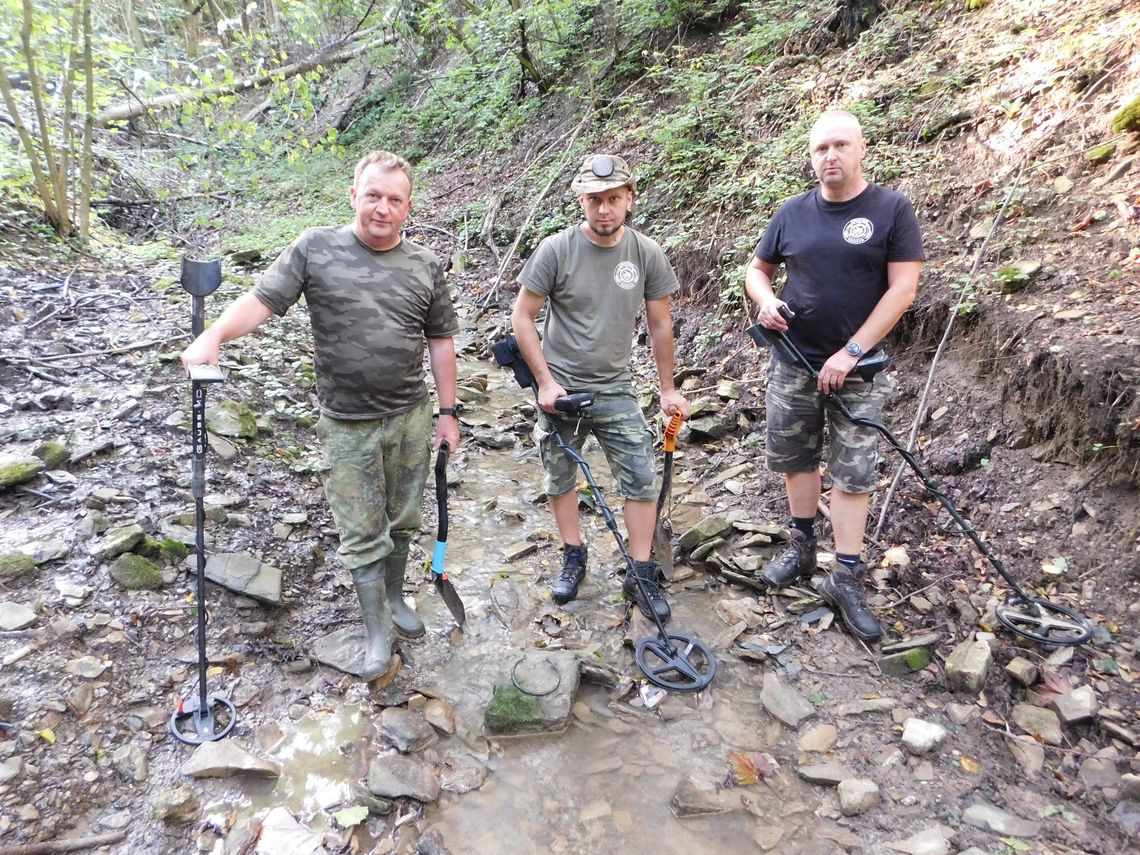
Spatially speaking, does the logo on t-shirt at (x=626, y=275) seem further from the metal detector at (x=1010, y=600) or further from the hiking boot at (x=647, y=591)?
the hiking boot at (x=647, y=591)

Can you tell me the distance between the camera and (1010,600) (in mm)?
3424

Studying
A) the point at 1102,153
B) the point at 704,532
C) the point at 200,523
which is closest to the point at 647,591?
the point at 704,532

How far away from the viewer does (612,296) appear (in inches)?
141

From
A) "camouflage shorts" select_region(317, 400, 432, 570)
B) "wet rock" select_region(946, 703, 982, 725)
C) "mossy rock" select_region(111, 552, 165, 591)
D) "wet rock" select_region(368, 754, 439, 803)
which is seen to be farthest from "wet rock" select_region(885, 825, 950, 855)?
"mossy rock" select_region(111, 552, 165, 591)

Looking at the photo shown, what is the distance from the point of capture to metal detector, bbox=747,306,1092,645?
123 inches

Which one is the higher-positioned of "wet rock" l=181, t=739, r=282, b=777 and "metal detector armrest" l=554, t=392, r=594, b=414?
"metal detector armrest" l=554, t=392, r=594, b=414

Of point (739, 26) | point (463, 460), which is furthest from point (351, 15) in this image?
point (463, 460)

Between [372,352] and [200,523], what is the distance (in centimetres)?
102

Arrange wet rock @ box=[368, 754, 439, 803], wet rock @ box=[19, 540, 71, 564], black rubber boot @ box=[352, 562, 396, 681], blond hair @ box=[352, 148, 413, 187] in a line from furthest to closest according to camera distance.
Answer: wet rock @ box=[19, 540, 71, 564], black rubber boot @ box=[352, 562, 396, 681], blond hair @ box=[352, 148, 413, 187], wet rock @ box=[368, 754, 439, 803]

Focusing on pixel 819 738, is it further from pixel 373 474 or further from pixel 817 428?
pixel 373 474

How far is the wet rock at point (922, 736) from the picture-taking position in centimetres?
286

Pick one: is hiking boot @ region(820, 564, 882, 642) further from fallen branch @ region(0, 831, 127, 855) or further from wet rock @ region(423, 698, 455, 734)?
fallen branch @ region(0, 831, 127, 855)

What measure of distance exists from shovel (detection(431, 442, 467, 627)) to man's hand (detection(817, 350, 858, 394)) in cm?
188

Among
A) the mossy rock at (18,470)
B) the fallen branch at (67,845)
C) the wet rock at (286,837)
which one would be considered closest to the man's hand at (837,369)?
the wet rock at (286,837)
